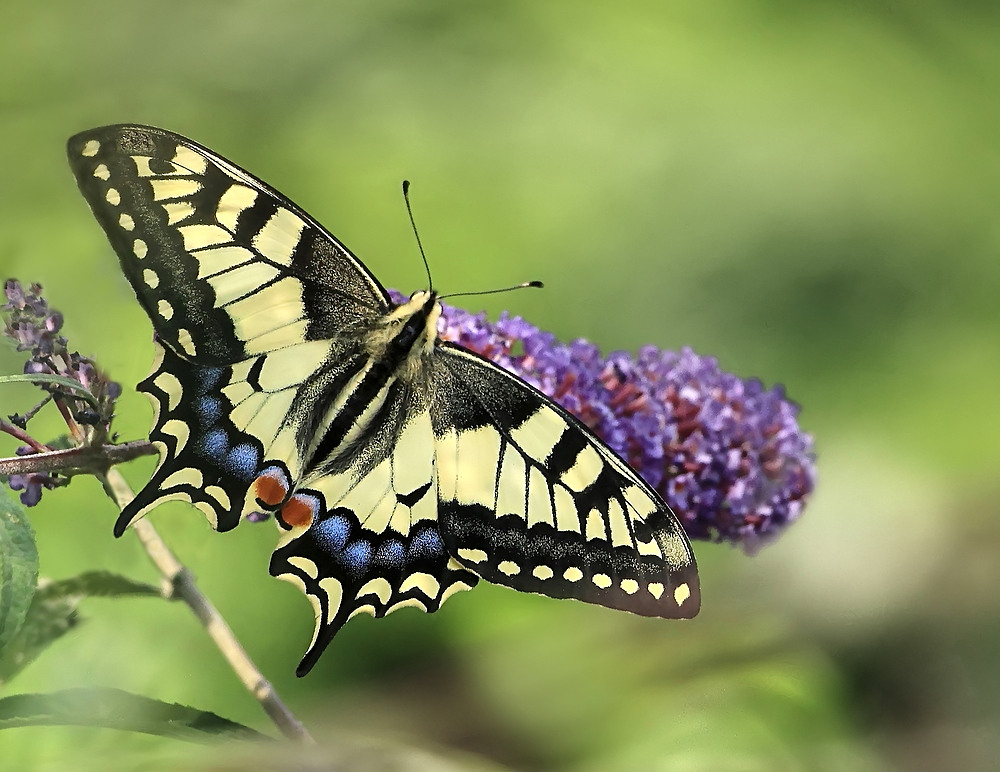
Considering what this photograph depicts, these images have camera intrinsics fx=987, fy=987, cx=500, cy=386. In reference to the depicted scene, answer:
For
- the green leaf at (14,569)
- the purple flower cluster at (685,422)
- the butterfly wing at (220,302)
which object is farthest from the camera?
the purple flower cluster at (685,422)

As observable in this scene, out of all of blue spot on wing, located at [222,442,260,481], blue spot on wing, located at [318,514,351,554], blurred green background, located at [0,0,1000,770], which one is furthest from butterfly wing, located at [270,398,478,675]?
blurred green background, located at [0,0,1000,770]

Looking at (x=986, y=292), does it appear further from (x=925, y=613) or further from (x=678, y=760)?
(x=678, y=760)

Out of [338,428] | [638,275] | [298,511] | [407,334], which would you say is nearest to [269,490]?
[298,511]

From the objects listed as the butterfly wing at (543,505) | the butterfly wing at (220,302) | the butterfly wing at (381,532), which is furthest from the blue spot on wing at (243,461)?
the butterfly wing at (543,505)

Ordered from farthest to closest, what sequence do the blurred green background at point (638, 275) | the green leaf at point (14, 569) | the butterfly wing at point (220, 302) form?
the blurred green background at point (638, 275) → the butterfly wing at point (220, 302) → the green leaf at point (14, 569)

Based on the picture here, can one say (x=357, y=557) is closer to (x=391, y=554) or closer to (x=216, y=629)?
(x=391, y=554)

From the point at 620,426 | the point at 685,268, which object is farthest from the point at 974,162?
the point at 620,426

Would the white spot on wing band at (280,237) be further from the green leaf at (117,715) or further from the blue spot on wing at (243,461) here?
the green leaf at (117,715)
